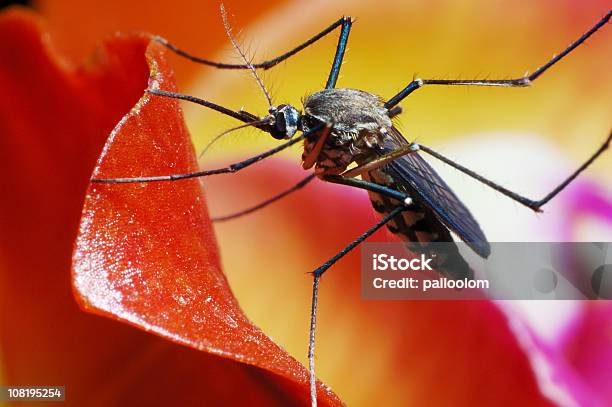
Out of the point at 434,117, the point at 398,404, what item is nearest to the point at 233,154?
the point at 434,117

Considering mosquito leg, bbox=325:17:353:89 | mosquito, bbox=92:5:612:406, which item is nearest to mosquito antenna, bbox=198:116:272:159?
mosquito, bbox=92:5:612:406

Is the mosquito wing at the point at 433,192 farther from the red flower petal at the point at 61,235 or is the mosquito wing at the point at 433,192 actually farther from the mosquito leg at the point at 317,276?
the red flower petal at the point at 61,235

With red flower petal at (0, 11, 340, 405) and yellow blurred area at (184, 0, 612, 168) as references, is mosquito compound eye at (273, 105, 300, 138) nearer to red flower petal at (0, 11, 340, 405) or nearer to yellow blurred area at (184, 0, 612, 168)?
yellow blurred area at (184, 0, 612, 168)

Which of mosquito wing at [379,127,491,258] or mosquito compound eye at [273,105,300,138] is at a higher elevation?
mosquito compound eye at [273,105,300,138]

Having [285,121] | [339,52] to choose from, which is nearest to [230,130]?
[285,121]

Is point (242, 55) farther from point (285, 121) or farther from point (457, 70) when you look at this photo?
point (457, 70)

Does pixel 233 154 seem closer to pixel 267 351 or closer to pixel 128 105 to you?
pixel 128 105

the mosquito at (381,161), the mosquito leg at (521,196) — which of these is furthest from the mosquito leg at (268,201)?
the mosquito leg at (521,196)

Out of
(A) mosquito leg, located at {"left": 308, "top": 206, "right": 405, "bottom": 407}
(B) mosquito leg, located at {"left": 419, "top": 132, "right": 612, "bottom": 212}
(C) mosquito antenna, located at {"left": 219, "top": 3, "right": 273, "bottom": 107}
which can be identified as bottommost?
(A) mosquito leg, located at {"left": 308, "top": 206, "right": 405, "bottom": 407}
